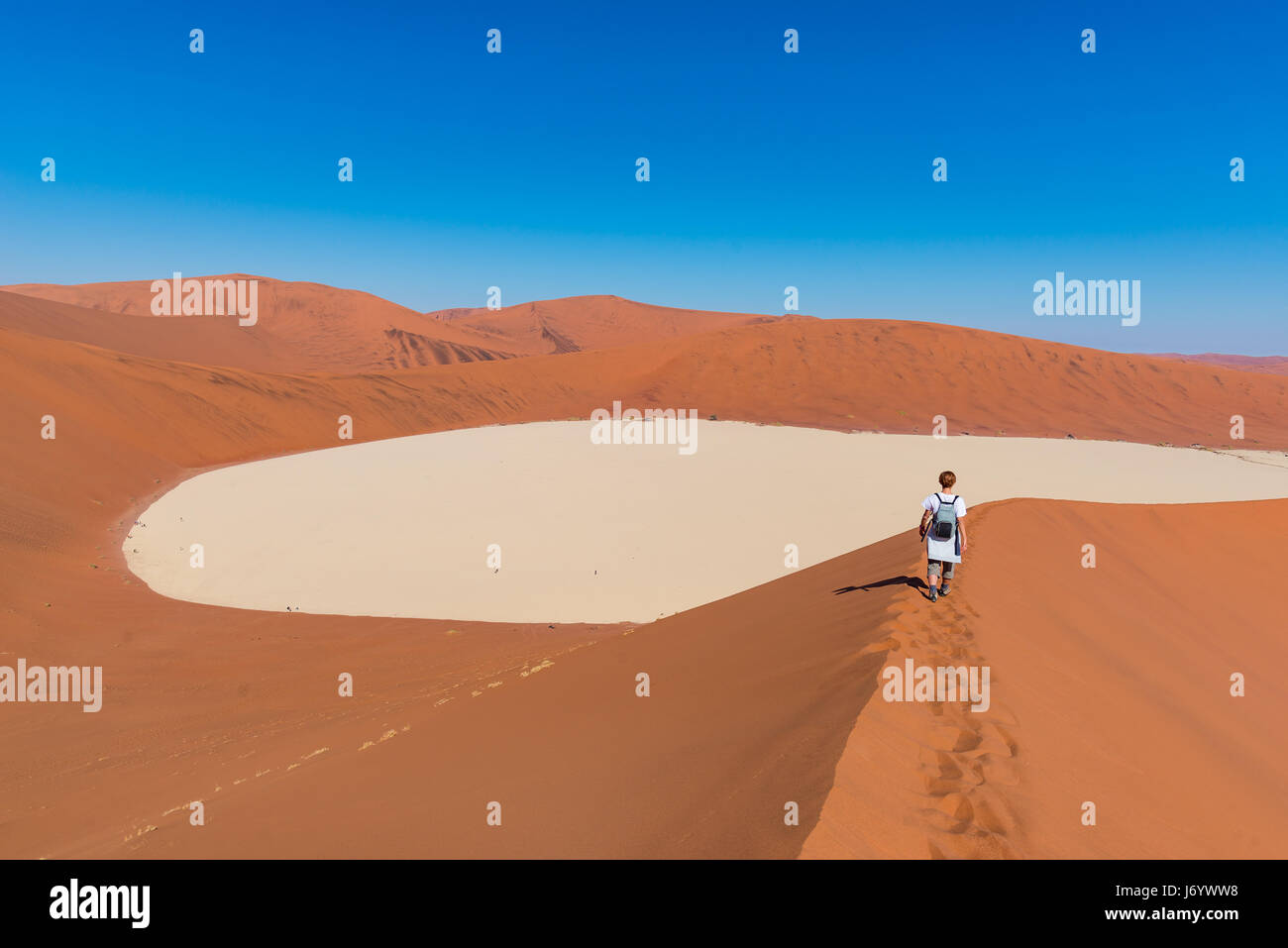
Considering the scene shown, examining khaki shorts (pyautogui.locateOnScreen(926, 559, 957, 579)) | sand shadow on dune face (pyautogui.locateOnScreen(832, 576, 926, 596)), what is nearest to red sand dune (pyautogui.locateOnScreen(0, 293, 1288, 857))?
A: sand shadow on dune face (pyautogui.locateOnScreen(832, 576, 926, 596))

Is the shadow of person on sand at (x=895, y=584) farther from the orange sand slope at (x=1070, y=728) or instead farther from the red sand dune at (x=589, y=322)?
the red sand dune at (x=589, y=322)

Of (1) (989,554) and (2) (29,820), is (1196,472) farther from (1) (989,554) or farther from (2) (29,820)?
(2) (29,820)

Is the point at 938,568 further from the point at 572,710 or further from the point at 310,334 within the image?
the point at 310,334

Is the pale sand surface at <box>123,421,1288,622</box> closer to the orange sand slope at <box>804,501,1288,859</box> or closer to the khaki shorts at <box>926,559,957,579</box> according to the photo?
the orange sand slope at <box>804,501,1288,859</box>

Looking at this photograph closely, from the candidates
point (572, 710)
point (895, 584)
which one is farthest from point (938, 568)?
point (572, 710)
